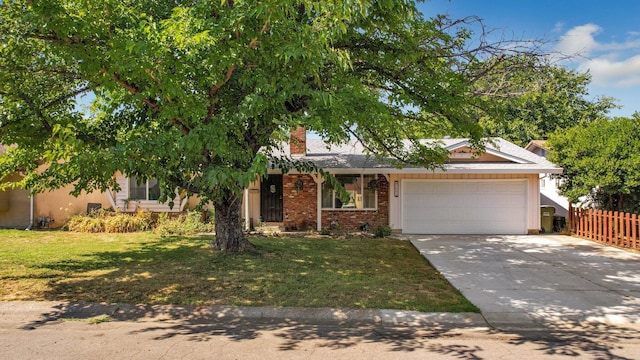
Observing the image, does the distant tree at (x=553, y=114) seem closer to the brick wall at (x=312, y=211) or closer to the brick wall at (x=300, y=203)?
the brick wall at (x=312, y=211)

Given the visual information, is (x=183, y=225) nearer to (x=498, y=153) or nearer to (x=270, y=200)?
(x=270, y=200)

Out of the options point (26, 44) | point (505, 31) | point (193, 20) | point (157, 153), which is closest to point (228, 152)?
point (157, 153)

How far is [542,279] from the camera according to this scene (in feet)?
27.2

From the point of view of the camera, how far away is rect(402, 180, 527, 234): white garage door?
591 inches

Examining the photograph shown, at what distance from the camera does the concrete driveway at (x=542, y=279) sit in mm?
6062

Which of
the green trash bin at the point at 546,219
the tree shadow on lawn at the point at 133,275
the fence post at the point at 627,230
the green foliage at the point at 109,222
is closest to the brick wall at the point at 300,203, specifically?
the tree shadow on lawn at the point at 133,275

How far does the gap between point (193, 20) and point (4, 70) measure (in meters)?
3.67

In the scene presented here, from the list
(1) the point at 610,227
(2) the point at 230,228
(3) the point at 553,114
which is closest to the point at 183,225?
(2) the point at 230,228

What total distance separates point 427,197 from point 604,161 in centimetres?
542

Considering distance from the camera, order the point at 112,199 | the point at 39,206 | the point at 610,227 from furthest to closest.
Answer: the point at 112,199
the point at 39,206
the point at 610,227

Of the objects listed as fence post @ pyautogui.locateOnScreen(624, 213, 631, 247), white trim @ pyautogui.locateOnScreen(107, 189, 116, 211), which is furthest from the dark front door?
fence post @ pyautogui.locateOnScreen(624, 213, 631, 247)

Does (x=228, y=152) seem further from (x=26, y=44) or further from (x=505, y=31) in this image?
(x=505, y=31)

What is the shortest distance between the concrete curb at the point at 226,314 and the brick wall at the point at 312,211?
9.18 metres

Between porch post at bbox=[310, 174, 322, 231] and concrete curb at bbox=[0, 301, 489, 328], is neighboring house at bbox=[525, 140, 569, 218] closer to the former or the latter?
porch post at bbox=[310, 174, 322, 231]
